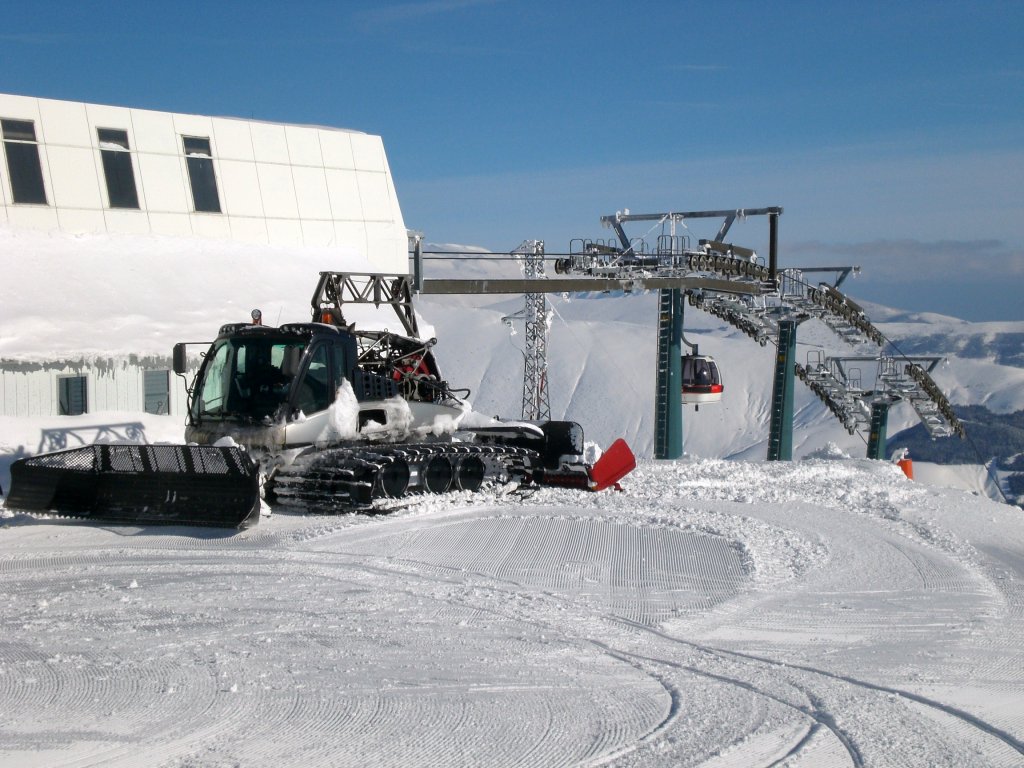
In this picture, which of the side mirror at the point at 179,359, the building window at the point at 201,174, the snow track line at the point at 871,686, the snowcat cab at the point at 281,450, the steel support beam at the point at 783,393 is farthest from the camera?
the steel support beam at the point at 783,393

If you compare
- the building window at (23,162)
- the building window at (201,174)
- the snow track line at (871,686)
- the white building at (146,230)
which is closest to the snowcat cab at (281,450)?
the snow track line at (871,686)

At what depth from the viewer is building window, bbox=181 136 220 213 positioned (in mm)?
22672

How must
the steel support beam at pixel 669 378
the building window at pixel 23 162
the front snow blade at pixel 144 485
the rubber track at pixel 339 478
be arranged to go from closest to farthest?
the front snow blade at pixel 144 485 < the rubber track at pixel 339 478 < the building window at pixel 23 162 < the steel support beam at pixel 669 378

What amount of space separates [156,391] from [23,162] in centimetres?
492

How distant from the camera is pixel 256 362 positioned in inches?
504

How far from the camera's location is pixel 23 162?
801 inches

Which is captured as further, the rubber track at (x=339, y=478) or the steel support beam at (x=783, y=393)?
the steel support beam at (x=783, y=393)

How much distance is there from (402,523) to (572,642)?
16.2 ft

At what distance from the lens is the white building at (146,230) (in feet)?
61.9

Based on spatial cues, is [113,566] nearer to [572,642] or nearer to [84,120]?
[572,642]

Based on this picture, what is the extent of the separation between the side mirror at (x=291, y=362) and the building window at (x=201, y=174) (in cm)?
1140

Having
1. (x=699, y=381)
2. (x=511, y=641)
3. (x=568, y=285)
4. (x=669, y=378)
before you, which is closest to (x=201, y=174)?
(x=568, y=285)

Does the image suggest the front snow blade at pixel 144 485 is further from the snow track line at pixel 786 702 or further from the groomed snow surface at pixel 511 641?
the snow track line at pixel 786 702

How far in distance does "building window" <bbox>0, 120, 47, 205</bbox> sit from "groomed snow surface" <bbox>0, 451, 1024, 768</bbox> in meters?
9.86
